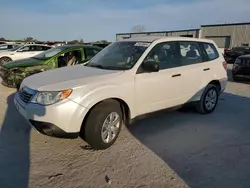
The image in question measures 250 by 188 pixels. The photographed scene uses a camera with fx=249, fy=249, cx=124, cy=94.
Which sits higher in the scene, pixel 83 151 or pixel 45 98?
pixel 45 98

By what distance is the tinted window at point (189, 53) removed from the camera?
16.2 ft

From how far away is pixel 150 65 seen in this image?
4.05m

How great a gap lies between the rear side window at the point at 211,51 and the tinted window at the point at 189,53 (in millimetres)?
313

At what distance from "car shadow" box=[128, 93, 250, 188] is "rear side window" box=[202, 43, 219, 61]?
4.30 ft

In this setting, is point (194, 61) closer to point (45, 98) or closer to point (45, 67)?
point (45, 98)

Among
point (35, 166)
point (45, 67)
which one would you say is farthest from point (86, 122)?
point (45, 67)

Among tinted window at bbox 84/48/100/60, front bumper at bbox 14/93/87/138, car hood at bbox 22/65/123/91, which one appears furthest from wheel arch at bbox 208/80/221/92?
tinted window at bbox 84/48/100/60

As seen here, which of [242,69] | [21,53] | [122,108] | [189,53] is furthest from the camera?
[21,53]

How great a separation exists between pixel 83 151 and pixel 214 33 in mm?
37964

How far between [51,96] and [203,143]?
2.52 m

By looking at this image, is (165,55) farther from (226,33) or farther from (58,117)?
(226,33)

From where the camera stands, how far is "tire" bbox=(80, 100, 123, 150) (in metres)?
3.54

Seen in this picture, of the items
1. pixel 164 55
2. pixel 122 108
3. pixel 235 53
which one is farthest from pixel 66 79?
pixel 235 53

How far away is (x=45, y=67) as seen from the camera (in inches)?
295
